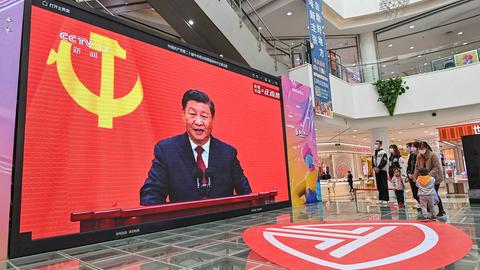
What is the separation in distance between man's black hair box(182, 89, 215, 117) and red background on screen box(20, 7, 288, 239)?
86 mm

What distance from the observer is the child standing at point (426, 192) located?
13.9ft

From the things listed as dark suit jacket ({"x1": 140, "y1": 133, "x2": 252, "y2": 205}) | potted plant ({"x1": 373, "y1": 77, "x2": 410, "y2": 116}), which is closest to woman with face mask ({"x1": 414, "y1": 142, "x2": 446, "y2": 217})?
dark suit jacket ({"x1": 140, "y1": 133, "x2": 252, "y2": 205})

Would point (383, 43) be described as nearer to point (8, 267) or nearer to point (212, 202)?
point (212, 202)

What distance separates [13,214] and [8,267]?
22.0 inches

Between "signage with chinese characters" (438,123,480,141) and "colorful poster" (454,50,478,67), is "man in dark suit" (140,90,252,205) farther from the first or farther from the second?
"signage with chinese characters" (438,123,480,141)

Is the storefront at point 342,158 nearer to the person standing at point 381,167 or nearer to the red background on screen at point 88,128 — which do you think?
the person standing at point 381,167

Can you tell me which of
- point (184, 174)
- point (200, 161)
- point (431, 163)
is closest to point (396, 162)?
point (431, 163)

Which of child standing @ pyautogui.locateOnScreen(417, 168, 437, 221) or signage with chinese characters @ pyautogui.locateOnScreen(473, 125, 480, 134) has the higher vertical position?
signage with chinese characters @ pyautogui.locateOnScreen(473, 125, 480, 134)

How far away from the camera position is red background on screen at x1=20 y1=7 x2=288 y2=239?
3.32 metres

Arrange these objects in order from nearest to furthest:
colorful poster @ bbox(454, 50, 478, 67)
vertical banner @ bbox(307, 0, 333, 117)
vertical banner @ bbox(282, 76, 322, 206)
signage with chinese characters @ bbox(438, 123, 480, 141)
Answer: vertical banner @ bbox(282, 76, 322, 206)
vertical banner @ bbox(307, 0, 333, 117)
colorful poster @ bbox(454, 50, 478, 67)
signage with chinese characters @ bbox(438, 123, 480, 141)

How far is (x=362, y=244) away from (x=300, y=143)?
4.47 m

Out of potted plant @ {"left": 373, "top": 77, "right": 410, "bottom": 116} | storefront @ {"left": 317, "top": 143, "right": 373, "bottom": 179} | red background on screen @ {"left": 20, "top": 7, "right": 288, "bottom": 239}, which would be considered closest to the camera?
red background on screen @ {"left": 20, "top": 7, "right": 288, "bottom": 239}

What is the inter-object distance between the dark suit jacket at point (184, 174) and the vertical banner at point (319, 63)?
3.72 m

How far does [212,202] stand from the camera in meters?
4.99
